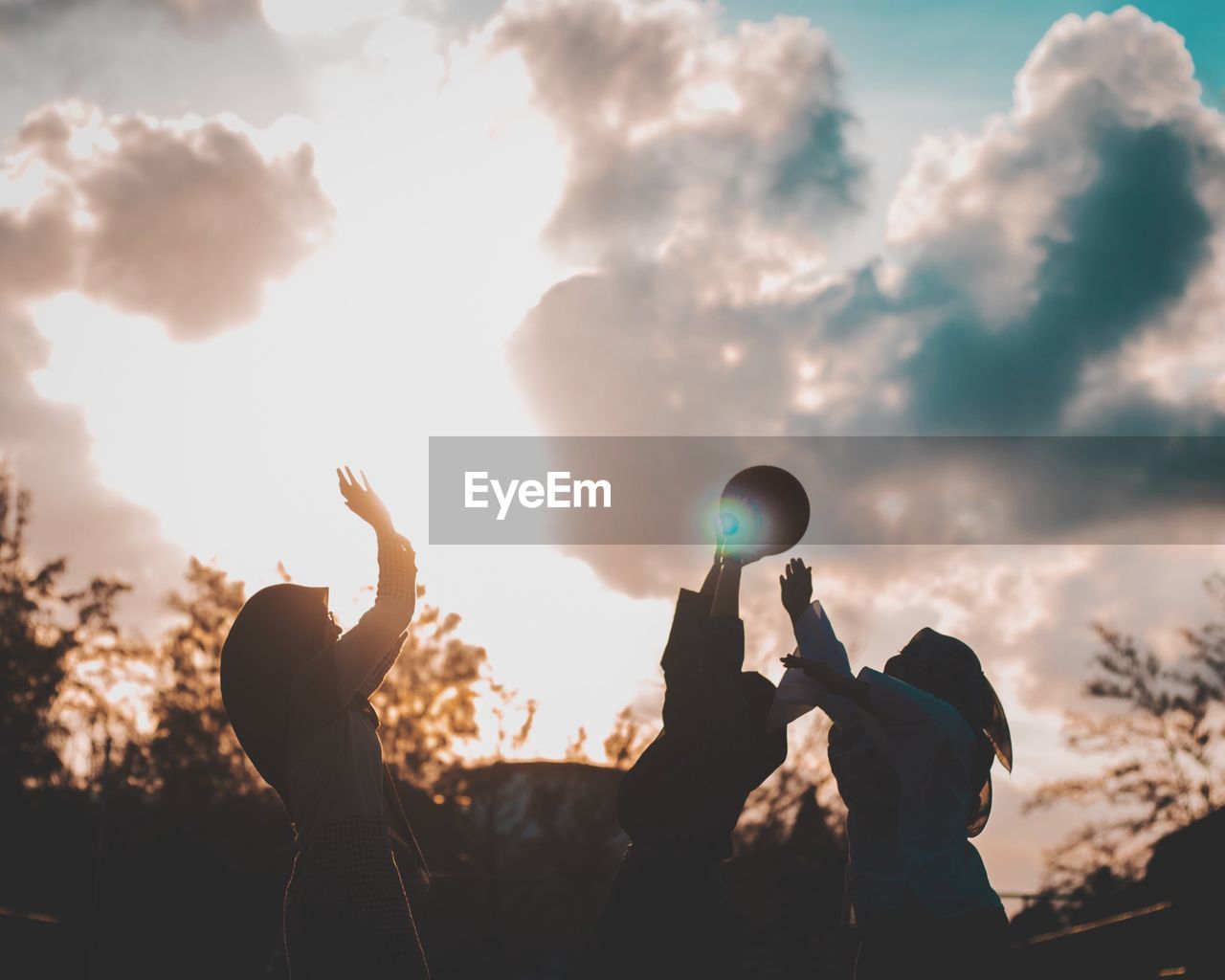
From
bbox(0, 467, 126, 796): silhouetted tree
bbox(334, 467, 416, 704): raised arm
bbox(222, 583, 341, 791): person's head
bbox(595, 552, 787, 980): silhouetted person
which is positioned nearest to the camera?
bbox(334, 467, 416, 704): raised arm

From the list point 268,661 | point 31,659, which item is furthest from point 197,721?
point 268,661

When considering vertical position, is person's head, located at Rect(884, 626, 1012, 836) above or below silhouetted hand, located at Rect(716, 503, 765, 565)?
below

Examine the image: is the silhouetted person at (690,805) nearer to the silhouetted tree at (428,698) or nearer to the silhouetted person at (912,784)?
the silhouetted person at (912,784)

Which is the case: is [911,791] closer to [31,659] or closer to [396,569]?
[396,569]

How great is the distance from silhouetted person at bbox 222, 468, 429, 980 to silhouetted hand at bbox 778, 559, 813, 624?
1469 mm

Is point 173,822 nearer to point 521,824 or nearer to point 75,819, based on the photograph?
point 75,819

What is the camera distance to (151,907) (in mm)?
20125

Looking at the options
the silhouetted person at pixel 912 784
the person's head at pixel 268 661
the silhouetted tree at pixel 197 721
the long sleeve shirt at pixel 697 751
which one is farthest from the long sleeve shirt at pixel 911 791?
the silhouetted tree at pixel 197 721

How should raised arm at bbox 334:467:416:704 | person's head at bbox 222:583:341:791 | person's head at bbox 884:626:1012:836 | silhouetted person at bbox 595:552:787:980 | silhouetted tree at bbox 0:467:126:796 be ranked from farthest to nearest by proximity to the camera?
silhouetted tree at bbox 0:467:126:796 → person's head at bbox 884:626:1012:836 → silhouetted person at bbox 595:552:787:980 → person's head at bbox 222:583:341:791 → raised arm at bbox 334:467:416:704

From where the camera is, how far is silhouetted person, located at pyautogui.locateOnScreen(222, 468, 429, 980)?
3.28 meters

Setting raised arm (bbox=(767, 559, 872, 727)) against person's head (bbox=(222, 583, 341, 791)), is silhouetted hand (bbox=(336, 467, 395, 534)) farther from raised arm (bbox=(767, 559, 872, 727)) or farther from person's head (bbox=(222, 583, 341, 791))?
raised arm (bbox=(767, 559, 872, 727))

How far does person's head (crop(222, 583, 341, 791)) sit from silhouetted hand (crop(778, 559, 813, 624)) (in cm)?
169

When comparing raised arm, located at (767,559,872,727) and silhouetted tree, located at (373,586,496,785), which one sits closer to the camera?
raised arm, located at (767,559,872,727)

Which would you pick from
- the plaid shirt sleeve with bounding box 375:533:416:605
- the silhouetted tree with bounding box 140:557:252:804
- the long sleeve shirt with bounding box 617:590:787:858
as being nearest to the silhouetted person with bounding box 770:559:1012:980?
the long sleeve shirt with bounding box 617:590:787:858
